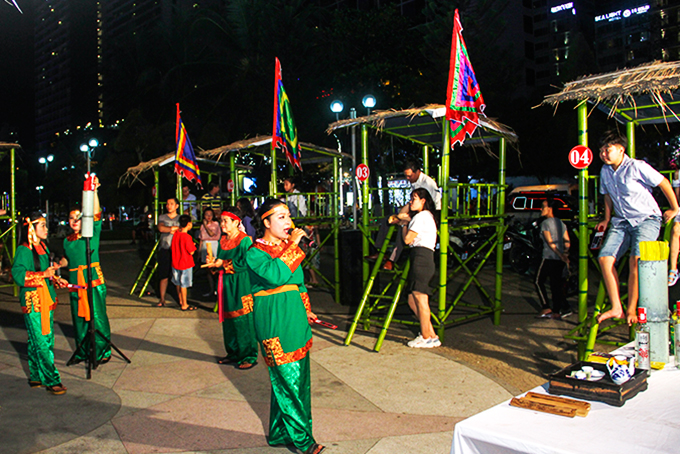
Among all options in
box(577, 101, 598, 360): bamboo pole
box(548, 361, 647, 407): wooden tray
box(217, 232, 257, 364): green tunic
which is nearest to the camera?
box(548, 361, 647, 407): wooden tray

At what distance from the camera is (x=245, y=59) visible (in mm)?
24250

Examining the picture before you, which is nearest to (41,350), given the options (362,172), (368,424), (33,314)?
(33,314)

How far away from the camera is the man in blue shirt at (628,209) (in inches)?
195

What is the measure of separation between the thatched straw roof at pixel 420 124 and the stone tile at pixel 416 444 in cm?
390

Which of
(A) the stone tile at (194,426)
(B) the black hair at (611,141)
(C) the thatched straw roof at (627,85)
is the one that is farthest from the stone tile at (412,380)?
(C) the thatched straw roof at (627,85)

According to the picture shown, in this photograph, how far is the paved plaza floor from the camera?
4184 millimetres

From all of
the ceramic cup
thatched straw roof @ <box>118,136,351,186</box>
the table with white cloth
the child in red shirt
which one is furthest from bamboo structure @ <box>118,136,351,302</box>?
the table with white cloth

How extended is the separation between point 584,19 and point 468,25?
67306 millimetres

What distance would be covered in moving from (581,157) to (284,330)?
3.59 meters

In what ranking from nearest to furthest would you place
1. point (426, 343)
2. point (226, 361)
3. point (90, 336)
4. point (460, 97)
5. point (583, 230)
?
point (583, 230), point (90, 336), point (226, 361), point (460, 97), point (426, 343)

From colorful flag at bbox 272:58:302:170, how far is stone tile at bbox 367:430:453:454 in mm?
6014

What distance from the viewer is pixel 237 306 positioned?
6.21 metres

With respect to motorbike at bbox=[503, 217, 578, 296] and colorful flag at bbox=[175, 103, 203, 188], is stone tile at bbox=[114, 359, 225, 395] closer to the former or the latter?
colorful flag at bbox=[175, 103, 203, 188]

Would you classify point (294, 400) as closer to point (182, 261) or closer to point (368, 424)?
point (368, 424)
